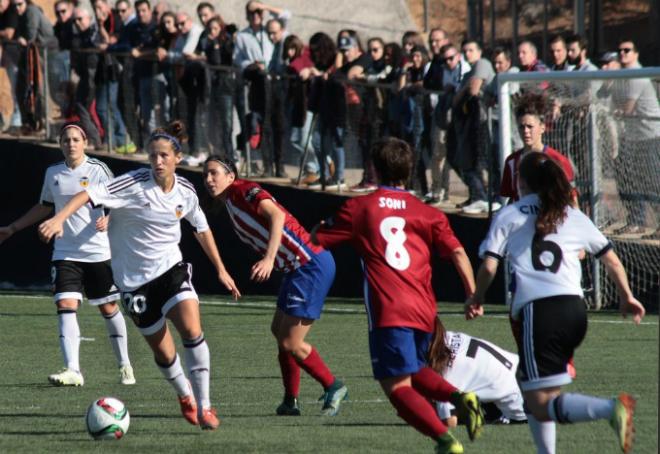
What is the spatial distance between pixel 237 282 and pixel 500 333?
20.7ft

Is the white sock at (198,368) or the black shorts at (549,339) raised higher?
the black shorts at (549,339)

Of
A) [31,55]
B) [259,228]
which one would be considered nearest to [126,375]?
[259,228]

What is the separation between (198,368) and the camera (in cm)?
873

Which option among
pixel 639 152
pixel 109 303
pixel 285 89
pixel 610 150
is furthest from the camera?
pixel 285 89

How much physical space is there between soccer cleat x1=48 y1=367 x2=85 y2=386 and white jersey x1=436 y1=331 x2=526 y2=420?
11.2ft

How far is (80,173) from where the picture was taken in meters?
11.4

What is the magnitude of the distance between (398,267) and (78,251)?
4.59 m

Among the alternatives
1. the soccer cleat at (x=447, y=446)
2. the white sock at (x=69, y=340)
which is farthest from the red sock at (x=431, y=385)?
the white sock at (x=69, y=340)

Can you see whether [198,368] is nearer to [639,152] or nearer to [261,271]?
[261,271]

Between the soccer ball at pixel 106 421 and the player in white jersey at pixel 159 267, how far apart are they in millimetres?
531

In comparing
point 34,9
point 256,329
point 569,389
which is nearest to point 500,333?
point 256,329

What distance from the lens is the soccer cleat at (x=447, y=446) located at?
7.02 meters

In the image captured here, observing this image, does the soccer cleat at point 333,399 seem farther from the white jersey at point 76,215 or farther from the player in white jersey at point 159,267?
the white jersey at point 76,215

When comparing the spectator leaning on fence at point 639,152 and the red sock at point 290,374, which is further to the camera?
the spectator leaning on fence at point 639,152
